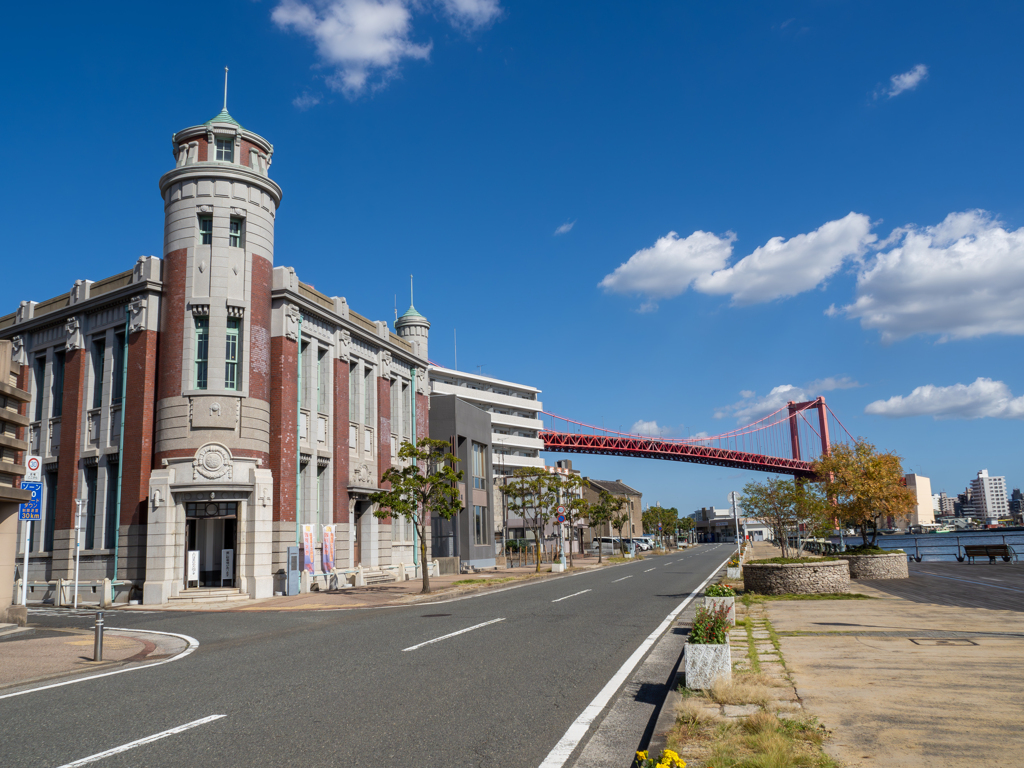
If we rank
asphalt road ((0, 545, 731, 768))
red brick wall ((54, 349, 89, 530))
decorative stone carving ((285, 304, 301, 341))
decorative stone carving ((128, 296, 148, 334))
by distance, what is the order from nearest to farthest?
1. asphalt road ((0, 545, 731, 768))
2. decorative stone carving ((128, 296, 148, 334))
3. decorative stone carving ((285, 304, 301, 341))
4. red brick wall ((54, 349, 89, 530))

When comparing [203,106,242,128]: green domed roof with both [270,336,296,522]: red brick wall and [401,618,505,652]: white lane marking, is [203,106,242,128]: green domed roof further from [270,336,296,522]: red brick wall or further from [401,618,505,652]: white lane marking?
[401,618,505,652]: white lane marking

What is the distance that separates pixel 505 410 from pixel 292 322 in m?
70.2

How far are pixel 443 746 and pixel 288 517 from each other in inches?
924

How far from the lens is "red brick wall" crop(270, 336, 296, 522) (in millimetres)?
28281

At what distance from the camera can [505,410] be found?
99438 millimetres

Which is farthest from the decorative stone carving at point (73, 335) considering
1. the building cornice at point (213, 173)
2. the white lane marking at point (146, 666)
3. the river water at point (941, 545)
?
the river water at point (941, 545)

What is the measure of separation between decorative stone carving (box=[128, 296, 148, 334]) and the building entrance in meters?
7.46

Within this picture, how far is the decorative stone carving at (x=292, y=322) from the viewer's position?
97.3ft

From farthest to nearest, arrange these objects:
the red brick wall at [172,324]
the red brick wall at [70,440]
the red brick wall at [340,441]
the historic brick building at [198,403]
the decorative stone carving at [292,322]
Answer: the red brick wall at [340,441] → the red brick wall at [70,440] → the decorative stone carving at [292,322] → the red brick wall at [172,324] → the historic brick building at [198,403]

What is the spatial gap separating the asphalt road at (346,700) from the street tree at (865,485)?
16055mm

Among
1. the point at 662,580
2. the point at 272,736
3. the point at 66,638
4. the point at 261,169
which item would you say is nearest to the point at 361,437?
the point at 261,169

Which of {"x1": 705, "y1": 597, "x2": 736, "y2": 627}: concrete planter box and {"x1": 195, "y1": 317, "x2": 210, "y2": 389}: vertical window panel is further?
{"x1": 195, "y1": 317, "x2": 210, "y2": 389}: vertical window panel

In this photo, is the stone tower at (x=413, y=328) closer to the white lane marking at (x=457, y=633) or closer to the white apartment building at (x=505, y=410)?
the white lane marking at (x=457, y=633)

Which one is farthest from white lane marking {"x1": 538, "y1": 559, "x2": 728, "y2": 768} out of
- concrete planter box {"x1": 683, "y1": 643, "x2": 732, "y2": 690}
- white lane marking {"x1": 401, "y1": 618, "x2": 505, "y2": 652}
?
white lane marking {"x1": 401, "y1": 618, "x2": 505, "y2": 652}
